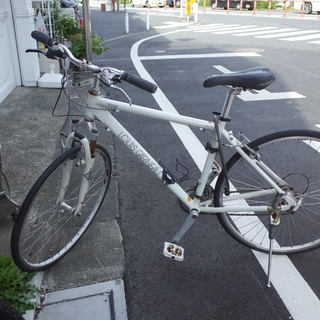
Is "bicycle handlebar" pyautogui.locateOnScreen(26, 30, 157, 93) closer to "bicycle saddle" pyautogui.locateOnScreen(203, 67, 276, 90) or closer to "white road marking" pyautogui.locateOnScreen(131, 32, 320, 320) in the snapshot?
"bicycle saddle" pyautogui.locateOnScreen(203, 67, 276, 90)

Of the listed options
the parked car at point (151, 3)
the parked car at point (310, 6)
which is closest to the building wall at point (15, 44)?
the parked car at point (310, 6)

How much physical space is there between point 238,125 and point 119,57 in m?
6.23

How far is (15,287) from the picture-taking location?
2.59 meters

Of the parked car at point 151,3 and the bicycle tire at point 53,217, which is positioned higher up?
the bicycle tire at point 53,217

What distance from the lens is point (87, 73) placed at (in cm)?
242

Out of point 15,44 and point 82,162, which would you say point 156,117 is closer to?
point 82,162

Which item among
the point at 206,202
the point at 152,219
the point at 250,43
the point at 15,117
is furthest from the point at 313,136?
the point at 250,43

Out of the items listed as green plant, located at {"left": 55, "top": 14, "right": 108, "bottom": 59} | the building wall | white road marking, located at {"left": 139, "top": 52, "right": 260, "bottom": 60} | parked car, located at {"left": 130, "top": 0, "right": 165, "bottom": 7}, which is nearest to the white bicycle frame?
the building wall

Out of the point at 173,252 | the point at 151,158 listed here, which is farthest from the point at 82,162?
the point at 173,252

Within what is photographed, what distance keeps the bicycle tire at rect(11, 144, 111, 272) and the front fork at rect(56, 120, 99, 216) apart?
1.0 inches

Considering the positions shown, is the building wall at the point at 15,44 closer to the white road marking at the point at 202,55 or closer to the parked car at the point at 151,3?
the white road marking at the point at 202,55

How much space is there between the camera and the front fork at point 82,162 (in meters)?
2.61

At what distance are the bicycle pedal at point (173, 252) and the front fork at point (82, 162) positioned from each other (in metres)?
0.70

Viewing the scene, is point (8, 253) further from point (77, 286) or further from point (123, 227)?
point (123, 227)
